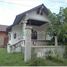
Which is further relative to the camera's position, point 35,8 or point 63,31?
point 35,8

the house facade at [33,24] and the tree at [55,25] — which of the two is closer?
the tree at [55,25]

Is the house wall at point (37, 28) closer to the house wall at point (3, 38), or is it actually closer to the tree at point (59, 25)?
the tree at point (59, 25)

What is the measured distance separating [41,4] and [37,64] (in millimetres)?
12692

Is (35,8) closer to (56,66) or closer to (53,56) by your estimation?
(53,56)

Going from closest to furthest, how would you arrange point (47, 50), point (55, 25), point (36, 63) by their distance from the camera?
point (36, 63), point (47, 50), point (55, 25)

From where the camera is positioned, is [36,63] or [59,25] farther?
[59,25]

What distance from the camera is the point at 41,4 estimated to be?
22.9 metres

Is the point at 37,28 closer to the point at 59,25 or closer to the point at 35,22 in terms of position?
the point at 35,22

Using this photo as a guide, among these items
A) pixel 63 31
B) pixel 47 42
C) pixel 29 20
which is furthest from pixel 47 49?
pixel 29 20

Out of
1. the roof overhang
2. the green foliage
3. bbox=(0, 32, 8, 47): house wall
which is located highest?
the roof overhang

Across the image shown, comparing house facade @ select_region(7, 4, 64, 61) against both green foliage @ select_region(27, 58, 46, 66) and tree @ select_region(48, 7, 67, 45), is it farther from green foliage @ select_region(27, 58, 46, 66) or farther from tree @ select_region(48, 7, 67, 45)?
green foliage @ select_region(27, 58, 46, 66)

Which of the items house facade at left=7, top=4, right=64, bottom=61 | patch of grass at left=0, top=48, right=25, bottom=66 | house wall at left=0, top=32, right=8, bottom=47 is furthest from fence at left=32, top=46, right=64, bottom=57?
house wall at left=0, top=32, right=8, bottom=47

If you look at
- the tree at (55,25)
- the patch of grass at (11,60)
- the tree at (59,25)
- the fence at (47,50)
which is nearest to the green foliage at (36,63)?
the patch of grass at (11,60)

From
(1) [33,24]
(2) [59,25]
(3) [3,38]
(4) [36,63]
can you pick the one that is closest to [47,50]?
(4) [36,63]
